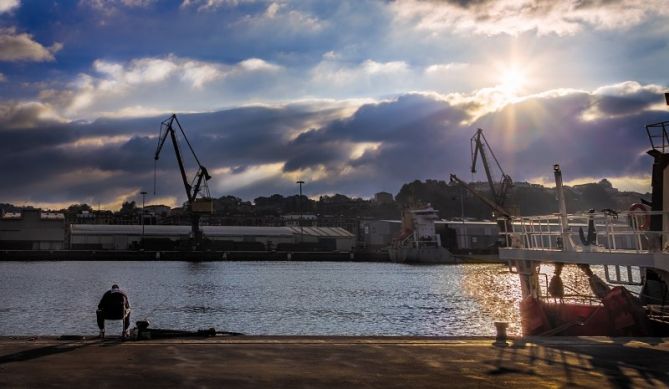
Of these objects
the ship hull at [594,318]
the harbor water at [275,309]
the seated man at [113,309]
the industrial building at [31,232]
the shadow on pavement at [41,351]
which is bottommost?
the harbor water at [275,309]

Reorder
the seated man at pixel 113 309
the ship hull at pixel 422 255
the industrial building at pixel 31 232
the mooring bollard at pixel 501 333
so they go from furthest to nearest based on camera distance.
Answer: the industrial building at pixel 31 232 → the ship hull at pixel 422 255 → the seated man at pixel 113 309 → the mooring bollard at pixel 501 333

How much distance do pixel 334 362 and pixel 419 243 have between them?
521ft

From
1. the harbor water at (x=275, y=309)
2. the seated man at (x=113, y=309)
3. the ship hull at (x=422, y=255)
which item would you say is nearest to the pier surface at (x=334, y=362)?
the seated man at (x=113, y=309)

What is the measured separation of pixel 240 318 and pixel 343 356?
28347 mm

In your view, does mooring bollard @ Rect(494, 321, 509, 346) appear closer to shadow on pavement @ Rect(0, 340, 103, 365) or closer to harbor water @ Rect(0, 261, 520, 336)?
shadow on pavement @ Rect(0, 340, 103, 365)

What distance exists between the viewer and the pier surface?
11.5 meters

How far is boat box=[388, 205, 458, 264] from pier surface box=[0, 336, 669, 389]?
15047 centimetres

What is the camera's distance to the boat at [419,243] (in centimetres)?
16625

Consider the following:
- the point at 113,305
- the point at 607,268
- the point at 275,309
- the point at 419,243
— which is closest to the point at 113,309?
the point at 113,305

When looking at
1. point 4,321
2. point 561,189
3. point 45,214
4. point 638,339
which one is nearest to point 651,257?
point 638,339

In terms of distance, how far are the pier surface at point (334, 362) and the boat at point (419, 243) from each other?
150472mm

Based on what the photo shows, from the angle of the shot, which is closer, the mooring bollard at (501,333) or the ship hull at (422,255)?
the mooring bollard at (501,333)

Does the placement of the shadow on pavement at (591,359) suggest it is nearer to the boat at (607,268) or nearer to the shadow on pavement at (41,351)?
the boat at (607,268)

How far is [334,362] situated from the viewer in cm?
1335
